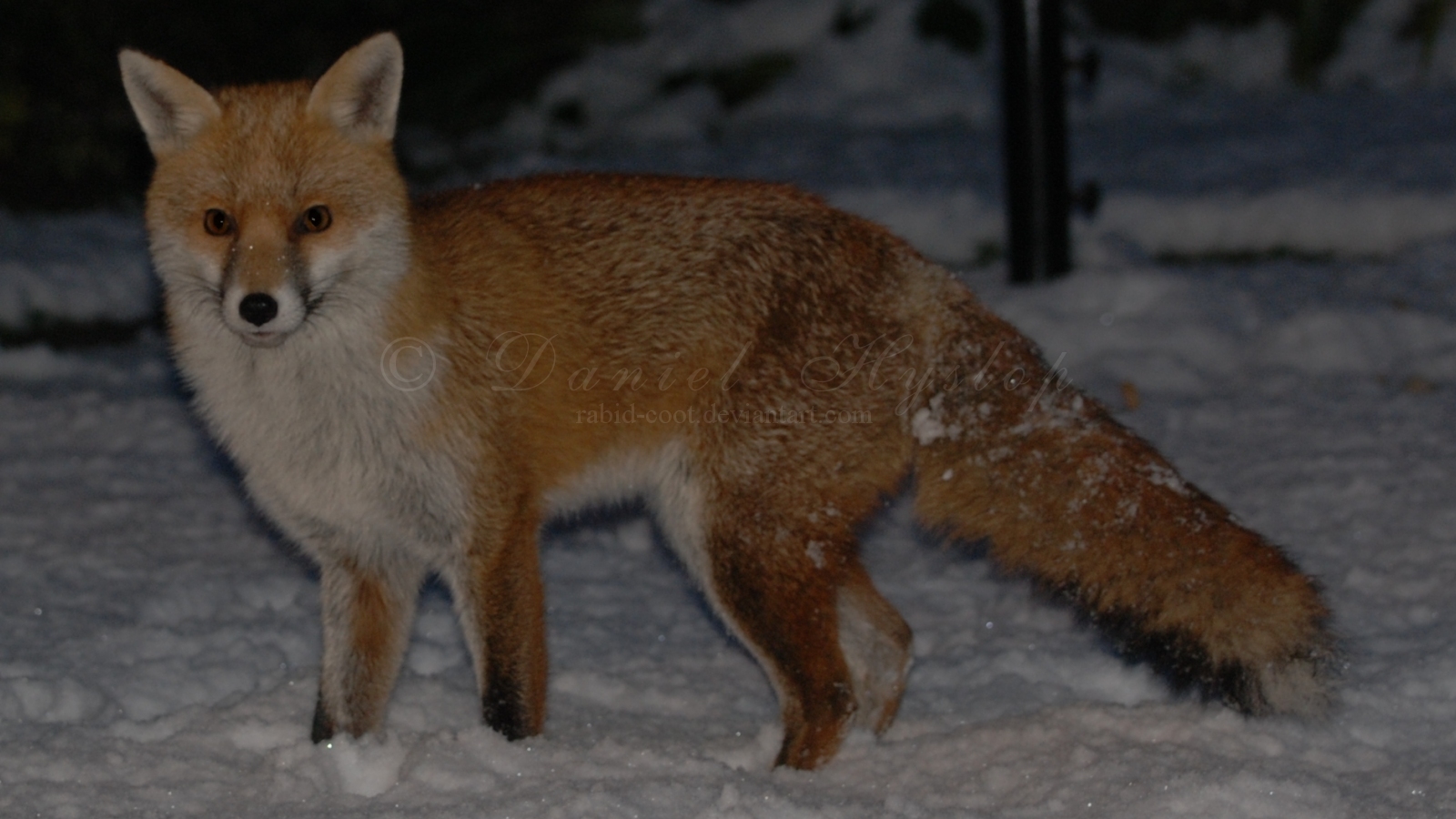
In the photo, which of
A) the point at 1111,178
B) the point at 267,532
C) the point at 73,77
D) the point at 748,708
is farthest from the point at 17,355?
the point at 1111,178

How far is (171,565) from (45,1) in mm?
5547

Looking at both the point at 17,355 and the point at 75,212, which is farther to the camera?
the point at 75,212

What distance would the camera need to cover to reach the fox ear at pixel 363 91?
313 cm

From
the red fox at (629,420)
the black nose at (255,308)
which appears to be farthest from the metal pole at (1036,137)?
the black nose at (255,308)

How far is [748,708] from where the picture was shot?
3658 mm

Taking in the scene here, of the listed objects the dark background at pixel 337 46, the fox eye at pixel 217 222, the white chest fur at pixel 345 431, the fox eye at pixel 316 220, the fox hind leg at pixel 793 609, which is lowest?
the dark background at pixel 337 46

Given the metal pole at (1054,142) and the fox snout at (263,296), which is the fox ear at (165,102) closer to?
the fox snout at (263,296)

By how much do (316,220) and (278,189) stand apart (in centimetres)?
10

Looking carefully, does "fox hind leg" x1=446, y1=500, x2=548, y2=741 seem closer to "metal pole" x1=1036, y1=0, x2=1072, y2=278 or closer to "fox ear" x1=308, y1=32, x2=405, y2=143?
"fox ear" x1=308, y1=32, x2=405, y2=143

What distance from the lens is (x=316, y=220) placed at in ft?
9.99

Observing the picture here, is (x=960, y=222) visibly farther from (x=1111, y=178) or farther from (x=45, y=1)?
(x=45, y=1)

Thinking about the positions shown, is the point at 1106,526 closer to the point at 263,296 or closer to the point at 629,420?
the point at 629,420

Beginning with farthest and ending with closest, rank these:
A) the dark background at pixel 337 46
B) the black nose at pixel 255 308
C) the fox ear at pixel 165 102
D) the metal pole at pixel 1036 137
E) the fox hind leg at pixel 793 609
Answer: the dark background at pixel 337 46 → the metal pole at pixel 1036 137 → the fox hind leg at pixel 793 609 → the fox ear at pixel 165 102 → the black nose at pixel 255 308

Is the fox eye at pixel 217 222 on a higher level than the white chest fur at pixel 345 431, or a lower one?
higher
